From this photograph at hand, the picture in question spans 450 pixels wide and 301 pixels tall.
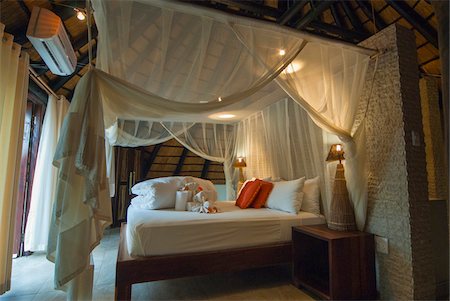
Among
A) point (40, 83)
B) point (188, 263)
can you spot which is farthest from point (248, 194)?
point (40, 83)

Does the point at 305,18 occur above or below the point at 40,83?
above

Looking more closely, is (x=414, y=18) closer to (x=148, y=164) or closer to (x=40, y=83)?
(x=40, y=83)

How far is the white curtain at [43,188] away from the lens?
10.7 ft

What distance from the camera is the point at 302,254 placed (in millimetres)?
2385

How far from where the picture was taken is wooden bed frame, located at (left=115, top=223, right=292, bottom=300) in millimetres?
1890

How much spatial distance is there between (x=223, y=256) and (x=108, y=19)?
6.66ft

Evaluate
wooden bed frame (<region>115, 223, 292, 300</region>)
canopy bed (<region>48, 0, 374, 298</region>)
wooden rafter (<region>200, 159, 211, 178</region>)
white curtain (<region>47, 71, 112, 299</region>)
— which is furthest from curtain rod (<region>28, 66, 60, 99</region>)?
wooden rafter (<region>200, 159, 211, 178</region>)

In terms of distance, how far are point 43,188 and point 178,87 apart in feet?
8.89

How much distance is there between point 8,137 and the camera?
2172mm

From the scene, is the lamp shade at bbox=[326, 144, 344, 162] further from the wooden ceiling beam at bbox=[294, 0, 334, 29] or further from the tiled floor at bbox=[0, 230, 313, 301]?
the wooden ceiling beam at bbox=[294, 0, 334, 29]

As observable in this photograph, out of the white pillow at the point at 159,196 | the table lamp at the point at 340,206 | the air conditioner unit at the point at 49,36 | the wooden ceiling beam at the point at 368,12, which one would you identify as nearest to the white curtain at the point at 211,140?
the white pillow at the point at 159,196

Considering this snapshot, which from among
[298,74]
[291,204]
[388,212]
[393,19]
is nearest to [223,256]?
[291,204]

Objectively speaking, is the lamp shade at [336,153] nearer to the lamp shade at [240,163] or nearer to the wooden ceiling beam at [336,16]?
the lamp shade at [240,163]

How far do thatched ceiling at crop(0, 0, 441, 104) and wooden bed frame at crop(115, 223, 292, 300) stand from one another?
221 centimetres
